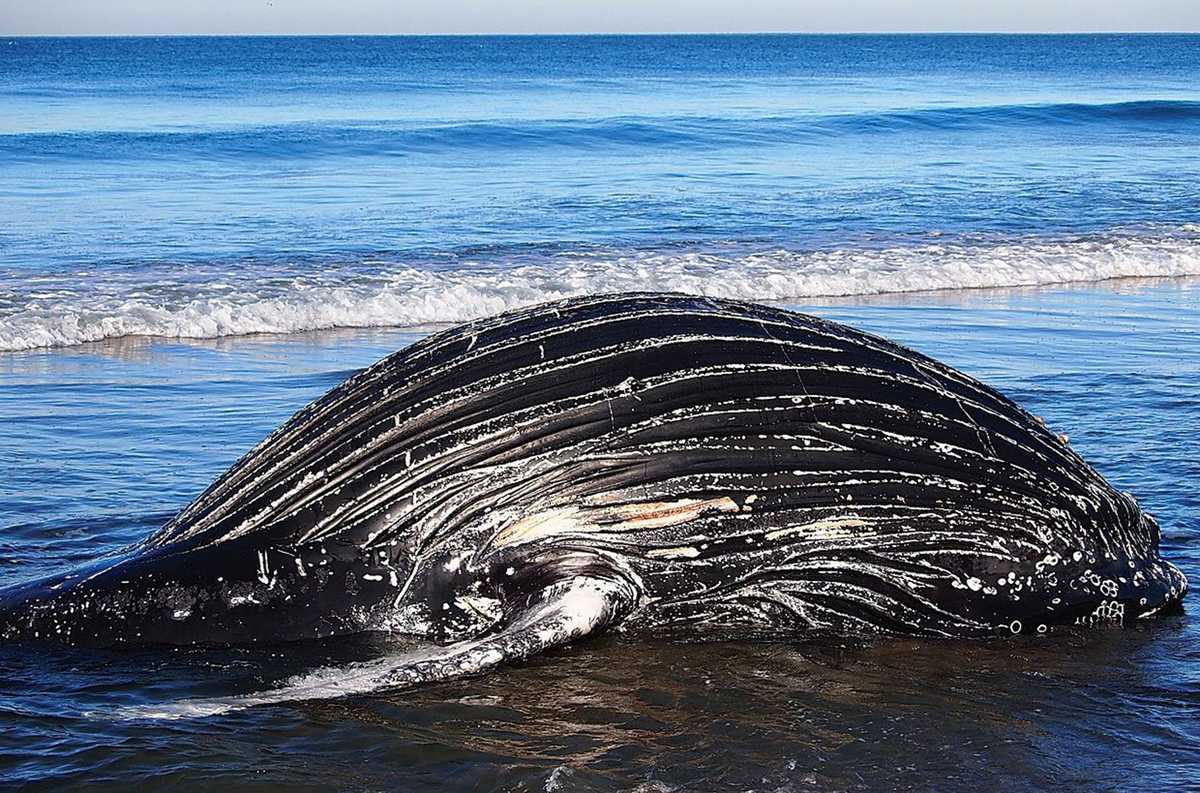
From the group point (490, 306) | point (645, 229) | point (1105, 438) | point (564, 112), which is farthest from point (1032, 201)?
point (564, 112)

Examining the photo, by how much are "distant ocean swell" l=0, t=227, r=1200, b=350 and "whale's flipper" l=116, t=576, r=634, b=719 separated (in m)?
8.19

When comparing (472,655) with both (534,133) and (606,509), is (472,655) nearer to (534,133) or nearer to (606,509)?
(606,509)

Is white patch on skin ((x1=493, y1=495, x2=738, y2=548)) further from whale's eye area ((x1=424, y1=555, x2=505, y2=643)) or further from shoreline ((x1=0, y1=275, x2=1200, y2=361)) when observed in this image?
shoreline ((x1=0, y1=275, x2=1200, y2=361))

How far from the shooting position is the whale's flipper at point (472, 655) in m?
4.21

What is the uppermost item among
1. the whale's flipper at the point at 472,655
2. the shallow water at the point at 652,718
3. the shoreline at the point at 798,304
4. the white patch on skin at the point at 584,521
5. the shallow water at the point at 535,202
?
the shallow water at the point at 535,202

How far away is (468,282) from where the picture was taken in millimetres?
15023

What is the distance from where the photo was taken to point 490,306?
14.2 meters

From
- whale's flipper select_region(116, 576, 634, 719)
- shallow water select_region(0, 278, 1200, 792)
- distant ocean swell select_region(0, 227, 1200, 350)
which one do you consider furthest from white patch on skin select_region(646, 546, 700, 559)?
distant ocean swell select_region(0, 227, 1200, 350)

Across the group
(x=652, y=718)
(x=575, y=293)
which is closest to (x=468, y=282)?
(x=575, y=293)

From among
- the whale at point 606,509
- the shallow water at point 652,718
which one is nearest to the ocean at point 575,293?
the shallow water at point 652,718

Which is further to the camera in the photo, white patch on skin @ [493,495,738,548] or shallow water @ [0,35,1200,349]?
shallow water @ [0,35,1200,349]

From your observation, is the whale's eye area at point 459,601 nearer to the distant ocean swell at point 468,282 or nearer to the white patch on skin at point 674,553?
the white patch on skin at point 674,553

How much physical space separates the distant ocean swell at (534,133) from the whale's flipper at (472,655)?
92.8 ft

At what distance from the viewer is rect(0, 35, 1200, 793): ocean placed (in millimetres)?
4148
